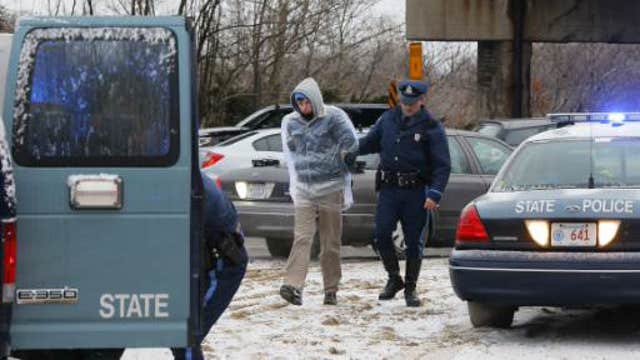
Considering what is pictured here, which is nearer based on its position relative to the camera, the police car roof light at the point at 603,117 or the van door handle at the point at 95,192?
the van door handle at the point at 95,192

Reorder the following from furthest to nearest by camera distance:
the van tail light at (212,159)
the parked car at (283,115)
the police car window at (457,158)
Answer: the parked car at (283,115), the police car window at (457,158), the van tail light at (212,159)

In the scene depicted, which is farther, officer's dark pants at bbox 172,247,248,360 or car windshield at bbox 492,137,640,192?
car windshield at bbox 492,137,640,192

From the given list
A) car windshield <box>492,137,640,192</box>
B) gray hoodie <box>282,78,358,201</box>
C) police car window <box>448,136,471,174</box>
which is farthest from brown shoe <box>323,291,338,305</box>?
police car window <box>448,136,471,174</box>

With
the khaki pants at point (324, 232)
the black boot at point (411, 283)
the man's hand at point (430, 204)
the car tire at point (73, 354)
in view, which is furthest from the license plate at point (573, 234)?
the car tire at point (73, 354)

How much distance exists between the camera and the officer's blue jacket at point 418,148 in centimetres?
1049

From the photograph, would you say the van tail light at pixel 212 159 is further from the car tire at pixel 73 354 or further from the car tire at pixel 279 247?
the car tire at pixel 73 354

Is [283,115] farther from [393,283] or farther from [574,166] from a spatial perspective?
[574,166]

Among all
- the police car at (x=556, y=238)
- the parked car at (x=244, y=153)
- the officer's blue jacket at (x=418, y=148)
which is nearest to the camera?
the police car at (x=556, y=238)

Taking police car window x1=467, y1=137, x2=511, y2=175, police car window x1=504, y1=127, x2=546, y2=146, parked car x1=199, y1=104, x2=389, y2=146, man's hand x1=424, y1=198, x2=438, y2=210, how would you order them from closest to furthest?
man's hand x1=424, y1=198, x2=438, y2=210 < police car window x1=467, y1=137, x2=511, y2=175 < police car window x1=504, y1=127, x2=546, y2=146 < parked car x1=199, y1=104, x2=389, y2=146

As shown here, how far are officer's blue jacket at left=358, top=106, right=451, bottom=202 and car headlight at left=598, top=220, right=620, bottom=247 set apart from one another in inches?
80.8

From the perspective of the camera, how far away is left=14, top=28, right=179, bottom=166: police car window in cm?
597

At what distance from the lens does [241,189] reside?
47.2 feet

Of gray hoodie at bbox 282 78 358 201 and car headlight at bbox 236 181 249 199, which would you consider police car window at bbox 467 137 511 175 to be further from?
Answer: gray hoodie at bbox 282 78 358 201

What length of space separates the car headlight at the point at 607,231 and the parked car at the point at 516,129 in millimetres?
9959
